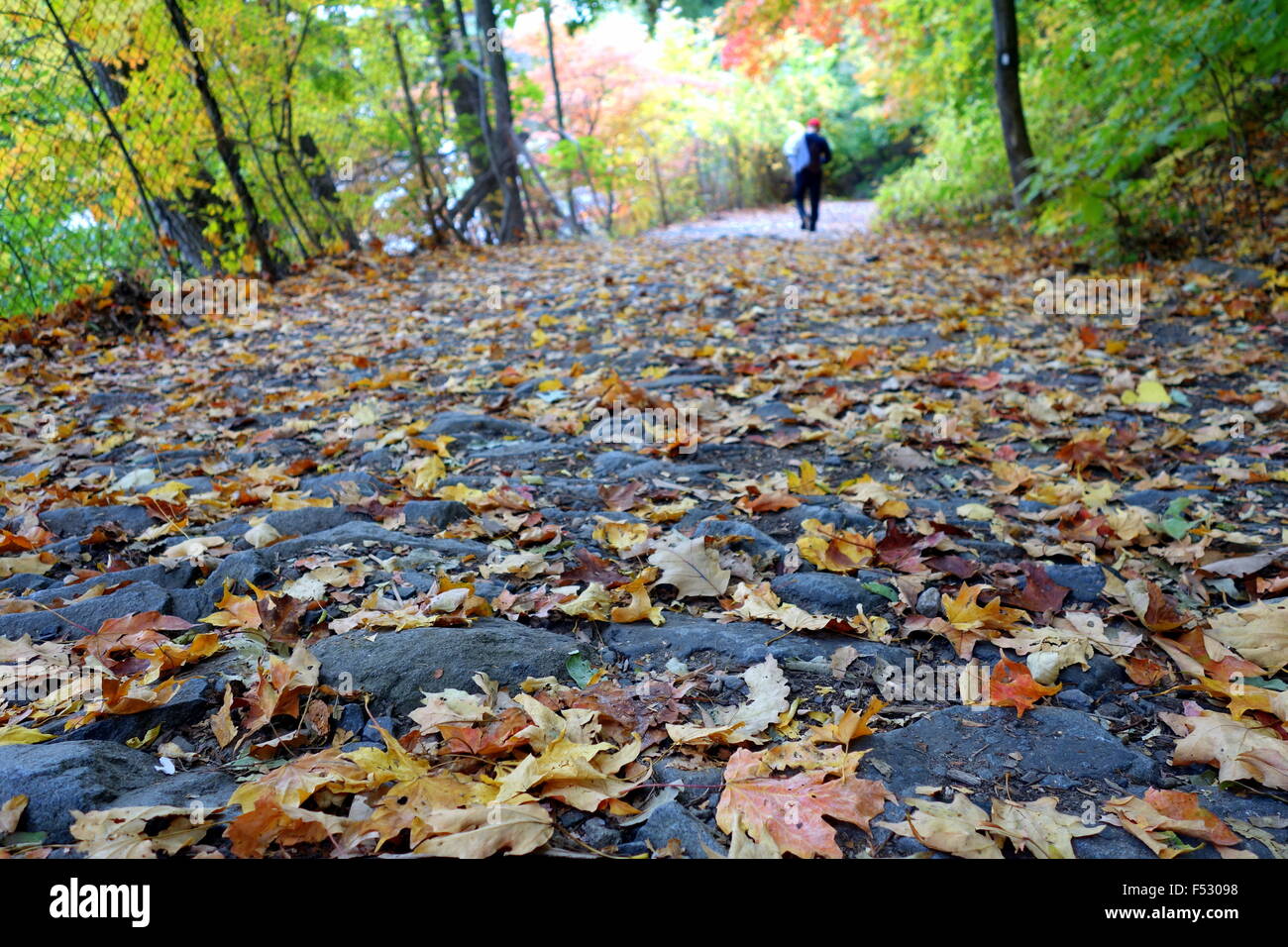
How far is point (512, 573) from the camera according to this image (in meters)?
2.17

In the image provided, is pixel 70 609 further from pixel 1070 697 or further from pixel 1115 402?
pixel 1115 402

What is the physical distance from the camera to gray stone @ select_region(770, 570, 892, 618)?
79.0 inches

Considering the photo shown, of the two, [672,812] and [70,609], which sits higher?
[70,609]

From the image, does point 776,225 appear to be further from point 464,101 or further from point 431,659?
point 431,659

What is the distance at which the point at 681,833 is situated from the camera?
4.16ft

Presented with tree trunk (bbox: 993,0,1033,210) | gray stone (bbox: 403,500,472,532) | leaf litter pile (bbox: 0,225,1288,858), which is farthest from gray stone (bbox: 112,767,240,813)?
tree trunk (bbox: 993,0,1033,210)

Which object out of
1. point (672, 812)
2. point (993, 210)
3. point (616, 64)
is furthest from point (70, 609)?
point (616, 64)

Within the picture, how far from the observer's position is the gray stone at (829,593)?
6.58 feet

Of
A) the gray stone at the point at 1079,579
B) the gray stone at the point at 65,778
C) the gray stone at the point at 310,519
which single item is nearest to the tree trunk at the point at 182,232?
the gray stone at the point at 310,519
